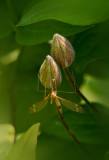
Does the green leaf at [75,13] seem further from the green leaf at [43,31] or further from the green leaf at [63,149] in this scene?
the green leaf at [63,149]

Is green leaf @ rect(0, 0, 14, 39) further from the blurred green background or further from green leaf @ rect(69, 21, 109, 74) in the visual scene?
green leaf @ rect(69, 21, 109, 74)

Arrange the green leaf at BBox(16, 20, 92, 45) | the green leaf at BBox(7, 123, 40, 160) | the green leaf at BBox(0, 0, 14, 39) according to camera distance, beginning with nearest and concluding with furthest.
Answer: the green leaf at BBox(7, 123, 40, 160), the green leaf at BBox(16, 20, 92, 45), the green leaf at BBox(0, 0, 14, 39)

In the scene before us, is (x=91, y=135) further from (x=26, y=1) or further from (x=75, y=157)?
(x=26, y=1)

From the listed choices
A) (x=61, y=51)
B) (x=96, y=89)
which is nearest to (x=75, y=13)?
(x=61, y=51)

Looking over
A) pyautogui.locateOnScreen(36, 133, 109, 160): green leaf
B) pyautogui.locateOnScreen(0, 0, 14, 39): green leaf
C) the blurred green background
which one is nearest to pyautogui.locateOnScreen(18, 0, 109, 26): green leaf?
the blurred green background

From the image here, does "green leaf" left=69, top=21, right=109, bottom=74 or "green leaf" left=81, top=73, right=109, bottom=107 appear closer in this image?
"green leaf" left=69, top=21, right=109, bottom=74

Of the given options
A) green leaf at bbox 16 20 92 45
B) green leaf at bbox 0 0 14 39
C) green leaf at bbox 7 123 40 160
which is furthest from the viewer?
green leaf at bbox 0 0 14 39

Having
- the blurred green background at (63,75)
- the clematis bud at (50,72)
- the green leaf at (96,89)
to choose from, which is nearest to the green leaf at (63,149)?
the blurred green background at (63,75)
